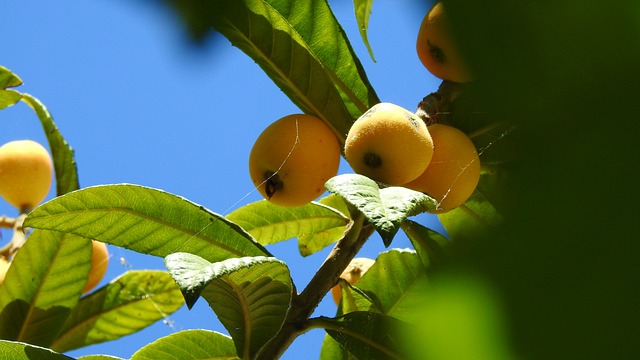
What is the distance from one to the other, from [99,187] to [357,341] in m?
0.58

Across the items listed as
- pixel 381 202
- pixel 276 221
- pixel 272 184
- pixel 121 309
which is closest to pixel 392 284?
pixel 276 221

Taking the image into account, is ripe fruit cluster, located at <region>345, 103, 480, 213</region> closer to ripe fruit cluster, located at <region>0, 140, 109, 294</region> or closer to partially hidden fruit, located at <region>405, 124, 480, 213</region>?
partially hidden fruit, located at <region>405, 124, 480, 213</region>

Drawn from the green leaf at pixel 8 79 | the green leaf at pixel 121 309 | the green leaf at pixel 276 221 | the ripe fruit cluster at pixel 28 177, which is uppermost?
the green leaf at pixel 8 79

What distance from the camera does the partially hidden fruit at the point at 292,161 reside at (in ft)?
4.85

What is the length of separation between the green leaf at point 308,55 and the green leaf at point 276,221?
36cm

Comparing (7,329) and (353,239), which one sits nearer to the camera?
(353,239)

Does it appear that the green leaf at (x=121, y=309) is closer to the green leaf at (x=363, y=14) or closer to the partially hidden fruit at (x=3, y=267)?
the partially hidden fruit at (x=3, y=267)

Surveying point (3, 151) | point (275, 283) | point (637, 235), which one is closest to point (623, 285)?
point (637, 235)

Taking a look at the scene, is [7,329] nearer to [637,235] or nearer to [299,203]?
[299,203]

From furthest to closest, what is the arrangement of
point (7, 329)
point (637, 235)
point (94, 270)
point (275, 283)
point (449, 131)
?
point (94, 270)
point (7, 329)
point (449, 131)
point (275, 283)
point (637, 235)

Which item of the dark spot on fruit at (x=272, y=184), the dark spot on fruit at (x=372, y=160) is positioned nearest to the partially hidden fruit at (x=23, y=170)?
the dark spot on fruit at (x=272, y=184)

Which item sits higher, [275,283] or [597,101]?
[597,101]

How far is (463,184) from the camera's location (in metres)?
1.43

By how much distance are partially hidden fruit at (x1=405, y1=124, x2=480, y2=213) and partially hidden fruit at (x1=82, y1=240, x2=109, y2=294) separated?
46.8 inches
